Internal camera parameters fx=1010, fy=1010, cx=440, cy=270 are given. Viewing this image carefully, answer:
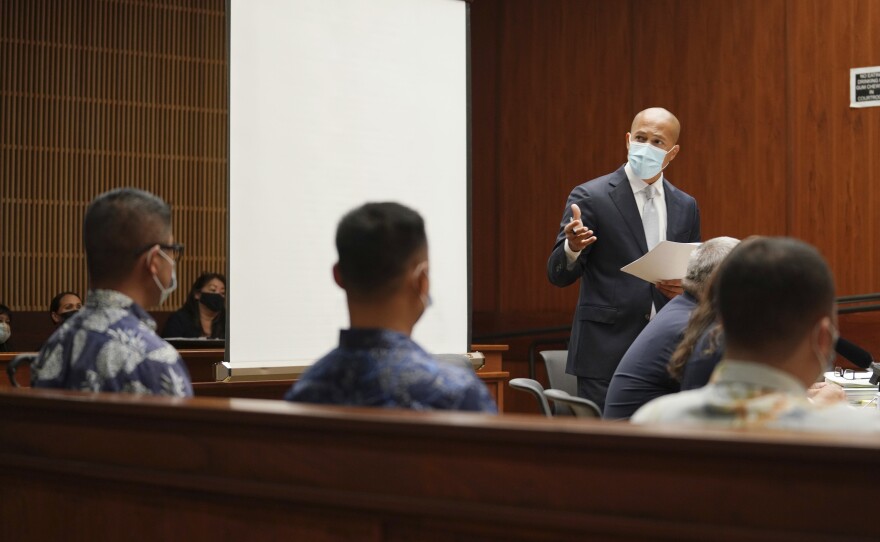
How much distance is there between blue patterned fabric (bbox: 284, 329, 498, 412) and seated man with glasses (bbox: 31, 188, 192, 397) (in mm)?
420

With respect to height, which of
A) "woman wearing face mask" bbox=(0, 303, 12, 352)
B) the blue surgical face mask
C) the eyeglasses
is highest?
the blue surgical face mask

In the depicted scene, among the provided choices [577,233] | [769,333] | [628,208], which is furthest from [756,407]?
[628,208]

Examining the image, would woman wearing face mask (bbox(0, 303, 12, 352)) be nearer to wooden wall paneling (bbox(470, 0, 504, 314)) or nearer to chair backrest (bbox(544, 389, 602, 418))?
wooden wall paneling (bbox(470, 0, 504, 314))

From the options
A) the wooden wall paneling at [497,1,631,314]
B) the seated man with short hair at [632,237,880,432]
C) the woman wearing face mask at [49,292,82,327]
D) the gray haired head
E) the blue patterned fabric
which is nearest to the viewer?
the seated man with short hair at [632,237,880,432]

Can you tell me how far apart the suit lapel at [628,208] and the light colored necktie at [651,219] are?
71 millimetres

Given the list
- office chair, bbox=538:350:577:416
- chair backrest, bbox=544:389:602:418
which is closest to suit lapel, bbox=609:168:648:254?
office chair, bbox=538:350:577:416

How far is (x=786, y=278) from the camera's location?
1519 millimetres

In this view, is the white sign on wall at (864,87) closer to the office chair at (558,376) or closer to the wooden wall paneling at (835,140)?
the wooden wall paneling at (835,140)

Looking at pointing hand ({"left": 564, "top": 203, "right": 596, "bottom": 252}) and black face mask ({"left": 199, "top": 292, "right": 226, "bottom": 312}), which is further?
black face mask ({"left": 199, "top": 292, "right": 226, "bottom": 312})

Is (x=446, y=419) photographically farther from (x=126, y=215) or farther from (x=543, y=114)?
(x=543, y=114)

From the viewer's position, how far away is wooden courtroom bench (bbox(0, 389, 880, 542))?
1171mm

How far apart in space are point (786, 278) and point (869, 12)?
16.5 ft

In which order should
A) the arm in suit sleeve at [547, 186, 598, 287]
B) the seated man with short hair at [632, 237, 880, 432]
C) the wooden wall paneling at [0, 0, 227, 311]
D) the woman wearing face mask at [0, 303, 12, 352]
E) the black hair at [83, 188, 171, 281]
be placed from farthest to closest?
the wooden wall paneling at [0, 0, 227, 311]
the woman wearing face mask at [0, 303, 12, 352]
the arm in suit sleeve at [547, 186, 598, 287]
the black hair at [83, 188, 171, 281]
the seated man with short hair at [632, 237, 880, 432]

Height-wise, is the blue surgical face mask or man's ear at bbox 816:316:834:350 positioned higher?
the blue surgical face mask
